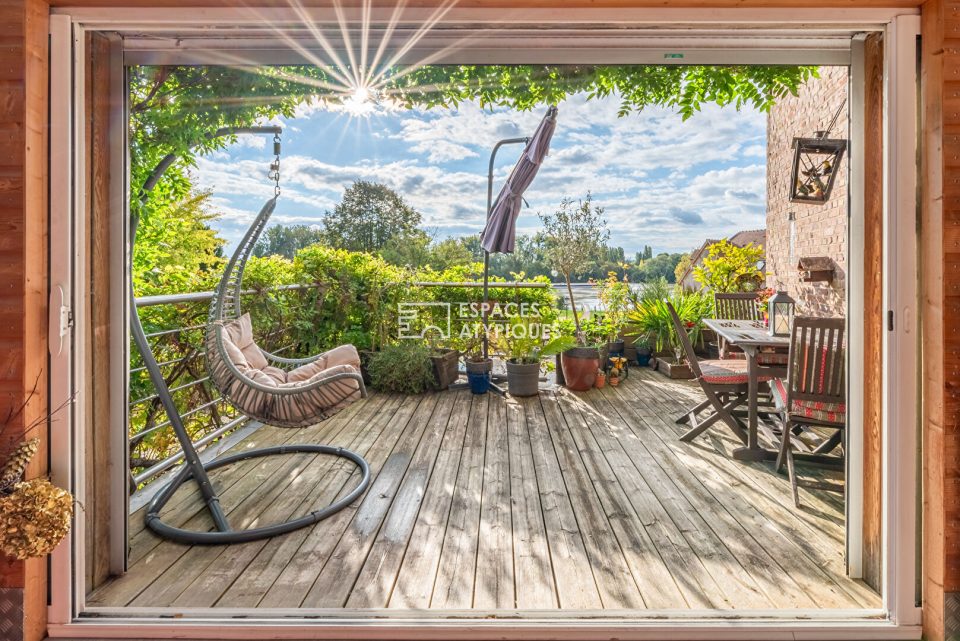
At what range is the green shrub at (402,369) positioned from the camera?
4.90 meters

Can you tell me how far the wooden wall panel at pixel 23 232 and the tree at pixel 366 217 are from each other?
13043 millimetres

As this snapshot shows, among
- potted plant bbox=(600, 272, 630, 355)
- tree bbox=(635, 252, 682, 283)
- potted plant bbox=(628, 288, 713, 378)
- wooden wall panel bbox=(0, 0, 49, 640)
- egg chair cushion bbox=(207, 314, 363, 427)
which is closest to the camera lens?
wooden wall panel bbox=(0, 0, 49, 640)

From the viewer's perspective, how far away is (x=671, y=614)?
1660 millimetres

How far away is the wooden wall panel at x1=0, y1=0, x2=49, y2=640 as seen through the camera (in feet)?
5.03

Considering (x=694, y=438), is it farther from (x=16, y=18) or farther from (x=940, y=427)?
(x=16, y=18)

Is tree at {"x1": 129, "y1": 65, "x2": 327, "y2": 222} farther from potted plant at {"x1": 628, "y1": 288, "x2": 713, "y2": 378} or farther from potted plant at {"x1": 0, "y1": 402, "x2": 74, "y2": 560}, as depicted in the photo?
potted plant at {"x1": 628, "y1": 288, "x2": 713, "y2": 378}

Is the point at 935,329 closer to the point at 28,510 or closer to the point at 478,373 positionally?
the point at 28,510

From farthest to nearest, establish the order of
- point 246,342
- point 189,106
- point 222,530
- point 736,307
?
point 736,307, point 246,342, point 189,106, point 222,530

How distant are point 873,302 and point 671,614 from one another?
124 centimetres

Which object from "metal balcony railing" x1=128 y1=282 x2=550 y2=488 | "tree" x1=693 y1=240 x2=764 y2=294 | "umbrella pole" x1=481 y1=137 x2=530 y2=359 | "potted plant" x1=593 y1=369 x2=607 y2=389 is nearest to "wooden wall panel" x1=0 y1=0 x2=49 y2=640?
"metal balcony railing" x1=128 y1=282 x2=550 y2=488

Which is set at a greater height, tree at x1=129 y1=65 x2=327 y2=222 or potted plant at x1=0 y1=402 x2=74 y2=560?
tree at x1=129 y1=65 x2=327 y2=222

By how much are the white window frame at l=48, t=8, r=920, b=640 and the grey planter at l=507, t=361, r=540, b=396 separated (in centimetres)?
313

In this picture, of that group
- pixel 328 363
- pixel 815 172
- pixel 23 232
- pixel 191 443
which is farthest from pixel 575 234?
pixel 23 232

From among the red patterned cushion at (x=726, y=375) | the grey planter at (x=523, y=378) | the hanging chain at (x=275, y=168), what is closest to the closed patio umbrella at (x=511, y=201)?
the grey planter at (x=523, y=378)
